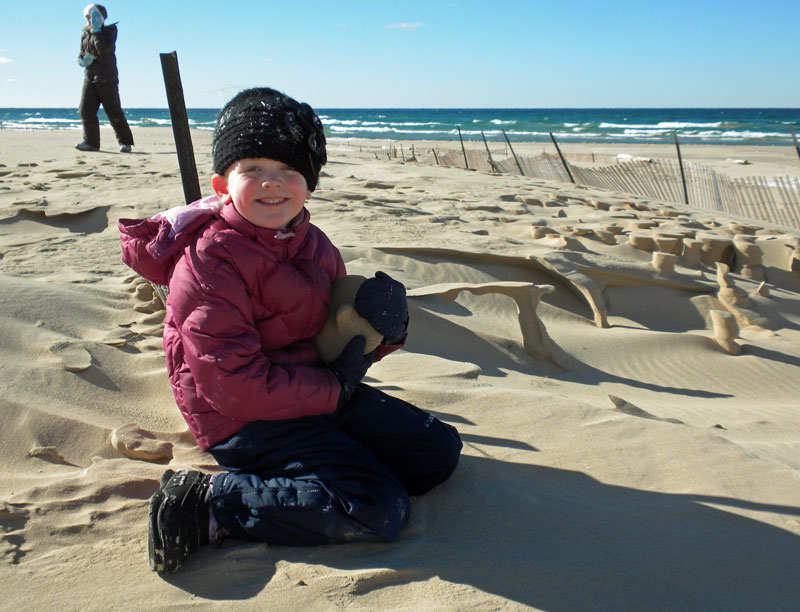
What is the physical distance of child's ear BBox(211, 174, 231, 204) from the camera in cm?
182

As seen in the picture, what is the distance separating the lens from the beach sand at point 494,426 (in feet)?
4.78

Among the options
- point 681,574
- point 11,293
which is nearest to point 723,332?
point 681,574

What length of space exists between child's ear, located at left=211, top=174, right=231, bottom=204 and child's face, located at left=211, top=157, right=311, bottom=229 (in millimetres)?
27

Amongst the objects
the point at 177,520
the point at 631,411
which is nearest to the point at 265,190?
the point at 177,520

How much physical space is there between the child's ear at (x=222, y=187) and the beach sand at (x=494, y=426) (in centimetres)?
76

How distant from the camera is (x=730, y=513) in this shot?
1795 mm

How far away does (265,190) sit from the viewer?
5.72ft

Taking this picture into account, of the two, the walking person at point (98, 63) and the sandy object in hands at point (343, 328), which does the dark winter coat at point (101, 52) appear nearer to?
the walking person at point (98, 63)

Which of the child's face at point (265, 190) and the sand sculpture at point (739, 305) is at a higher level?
the child's face at point (265, 190)

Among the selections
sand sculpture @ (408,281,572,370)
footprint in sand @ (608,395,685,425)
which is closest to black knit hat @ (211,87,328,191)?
footprint in sand @ (608,395,685,425)

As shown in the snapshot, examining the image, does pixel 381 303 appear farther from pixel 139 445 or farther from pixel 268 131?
pixel 139 445

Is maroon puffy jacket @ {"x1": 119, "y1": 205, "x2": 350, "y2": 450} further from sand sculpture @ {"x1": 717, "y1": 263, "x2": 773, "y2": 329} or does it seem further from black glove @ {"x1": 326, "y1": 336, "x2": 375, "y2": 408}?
sand sculpture @ {"x1": 717, "y1": 263, "x2": 773, "y2": 329}

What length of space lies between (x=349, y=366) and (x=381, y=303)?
19 cm

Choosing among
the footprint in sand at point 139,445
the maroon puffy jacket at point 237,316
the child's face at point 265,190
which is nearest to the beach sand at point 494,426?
the footprint in sand at point 139,445
